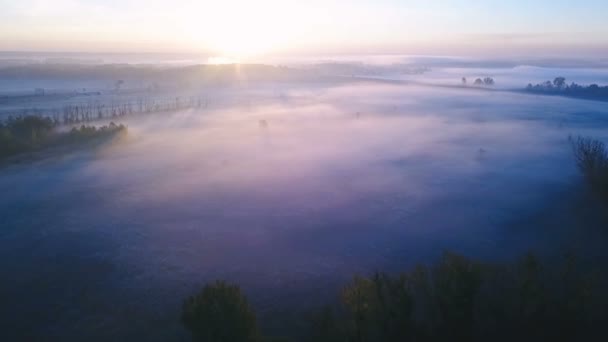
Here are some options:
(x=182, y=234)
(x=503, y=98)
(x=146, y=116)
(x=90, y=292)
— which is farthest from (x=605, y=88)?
(x=90, y=292)

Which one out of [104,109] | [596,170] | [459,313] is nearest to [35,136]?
[104,109]

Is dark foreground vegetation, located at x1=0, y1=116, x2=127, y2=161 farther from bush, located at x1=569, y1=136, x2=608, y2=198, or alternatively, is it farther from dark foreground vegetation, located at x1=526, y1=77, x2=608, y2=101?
dark foreground vegetation, located at x1=526, y1=77, x2=608, y2=101

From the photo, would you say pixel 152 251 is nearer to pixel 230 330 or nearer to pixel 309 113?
pixel 230 330

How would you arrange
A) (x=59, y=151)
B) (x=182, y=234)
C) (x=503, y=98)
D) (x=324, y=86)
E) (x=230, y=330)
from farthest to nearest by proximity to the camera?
(x=324, y=86)
(x=503, y=98)
(x=59, y=151)
(x=182, y=234)
(x=230, y=330)

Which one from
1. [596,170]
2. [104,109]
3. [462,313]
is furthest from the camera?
[104,109]

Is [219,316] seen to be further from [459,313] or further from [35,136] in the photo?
[35,136]

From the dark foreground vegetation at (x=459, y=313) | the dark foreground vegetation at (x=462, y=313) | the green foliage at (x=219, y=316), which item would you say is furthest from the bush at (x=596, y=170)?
the green foliage at (x=219, y=316)

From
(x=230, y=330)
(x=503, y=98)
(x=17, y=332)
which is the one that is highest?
(x=503, y=98)

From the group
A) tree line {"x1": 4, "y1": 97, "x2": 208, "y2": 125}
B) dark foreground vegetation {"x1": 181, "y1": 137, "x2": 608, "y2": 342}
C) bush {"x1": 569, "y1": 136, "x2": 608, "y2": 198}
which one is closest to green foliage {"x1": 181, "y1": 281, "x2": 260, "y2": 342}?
dark foreground vegetation {"x1": 181, "y1": 137, "x2": 608, "y2": 342}
